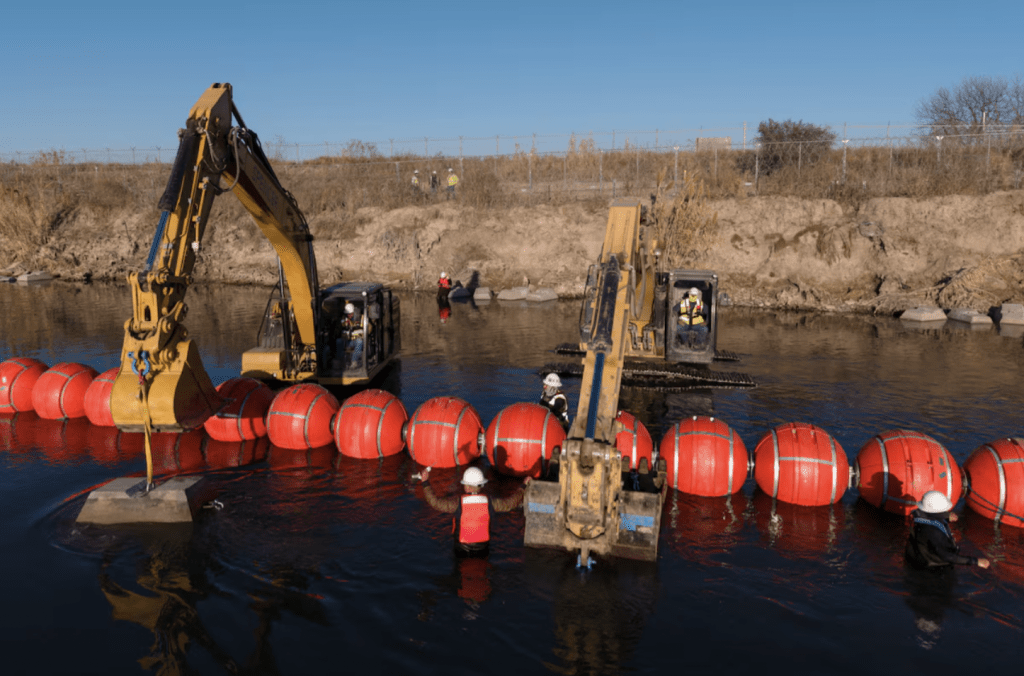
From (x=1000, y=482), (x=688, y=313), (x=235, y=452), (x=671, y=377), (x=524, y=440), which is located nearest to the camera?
(x=1000, y=482)

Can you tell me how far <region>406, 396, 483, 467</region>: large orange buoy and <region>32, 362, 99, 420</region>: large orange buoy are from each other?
27.6ft

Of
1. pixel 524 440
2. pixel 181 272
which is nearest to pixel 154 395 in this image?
pixel 181 272

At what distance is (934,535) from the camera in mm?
8617

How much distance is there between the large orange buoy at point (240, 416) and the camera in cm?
1380

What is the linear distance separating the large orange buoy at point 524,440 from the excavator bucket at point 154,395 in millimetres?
5016

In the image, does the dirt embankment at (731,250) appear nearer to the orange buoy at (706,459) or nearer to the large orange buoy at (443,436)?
the orange buoy at (706,459)

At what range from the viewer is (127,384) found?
31.8ft

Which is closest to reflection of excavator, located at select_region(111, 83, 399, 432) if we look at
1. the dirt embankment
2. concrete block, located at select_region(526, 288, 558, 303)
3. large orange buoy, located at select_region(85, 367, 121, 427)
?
large orange buoy, located at select_region(85, 367, 121, 427)

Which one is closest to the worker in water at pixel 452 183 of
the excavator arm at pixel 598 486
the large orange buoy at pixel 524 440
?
the large orange buoy at pixel 524 440

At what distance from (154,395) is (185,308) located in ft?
5.07

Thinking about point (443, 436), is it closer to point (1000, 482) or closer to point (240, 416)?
point (240, 416)

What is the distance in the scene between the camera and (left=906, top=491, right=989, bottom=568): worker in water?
8539mm

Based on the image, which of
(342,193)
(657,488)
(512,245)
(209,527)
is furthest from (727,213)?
(209,527)

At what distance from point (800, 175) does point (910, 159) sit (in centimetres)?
780
